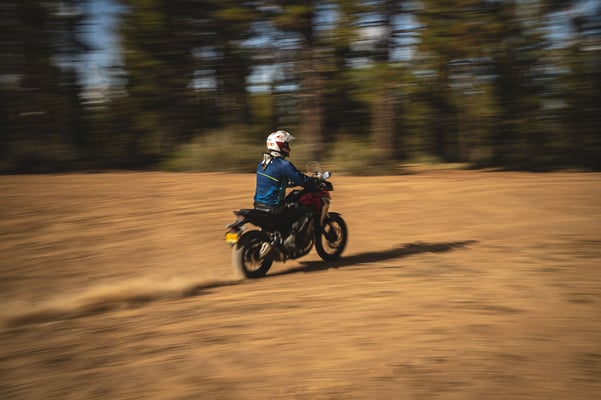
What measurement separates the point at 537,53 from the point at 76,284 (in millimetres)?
27207

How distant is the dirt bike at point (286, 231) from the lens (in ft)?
26.7

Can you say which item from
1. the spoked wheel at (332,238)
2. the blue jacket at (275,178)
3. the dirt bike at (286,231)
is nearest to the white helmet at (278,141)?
the blue jacket at (275,178)

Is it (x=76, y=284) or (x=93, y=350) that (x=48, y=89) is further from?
(x=93, y=350)

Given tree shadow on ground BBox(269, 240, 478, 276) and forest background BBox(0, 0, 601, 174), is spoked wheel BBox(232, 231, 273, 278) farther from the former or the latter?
forest background BBox(0, 0, 601, 174)

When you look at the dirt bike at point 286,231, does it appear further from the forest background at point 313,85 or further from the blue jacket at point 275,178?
the forest background at point 313,85

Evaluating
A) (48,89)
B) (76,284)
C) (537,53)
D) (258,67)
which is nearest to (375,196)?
(76,284)

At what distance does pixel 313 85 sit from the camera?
24422mm

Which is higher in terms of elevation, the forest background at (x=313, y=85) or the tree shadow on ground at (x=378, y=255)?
the forest background at (x=313, y=85)

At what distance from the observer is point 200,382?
4.55 m

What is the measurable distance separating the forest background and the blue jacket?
12821 mm

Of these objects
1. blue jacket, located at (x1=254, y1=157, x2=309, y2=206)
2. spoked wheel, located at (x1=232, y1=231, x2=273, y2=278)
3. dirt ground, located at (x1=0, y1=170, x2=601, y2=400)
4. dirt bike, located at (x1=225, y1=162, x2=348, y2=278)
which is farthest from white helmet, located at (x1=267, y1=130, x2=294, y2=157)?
dirt ground, located at (x1=0, y1=170, x2=601, y2=400)

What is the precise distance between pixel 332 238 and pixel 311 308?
308 centimetres

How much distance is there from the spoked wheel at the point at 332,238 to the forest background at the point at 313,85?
1153 centimetres

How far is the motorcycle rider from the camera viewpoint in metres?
8.15
